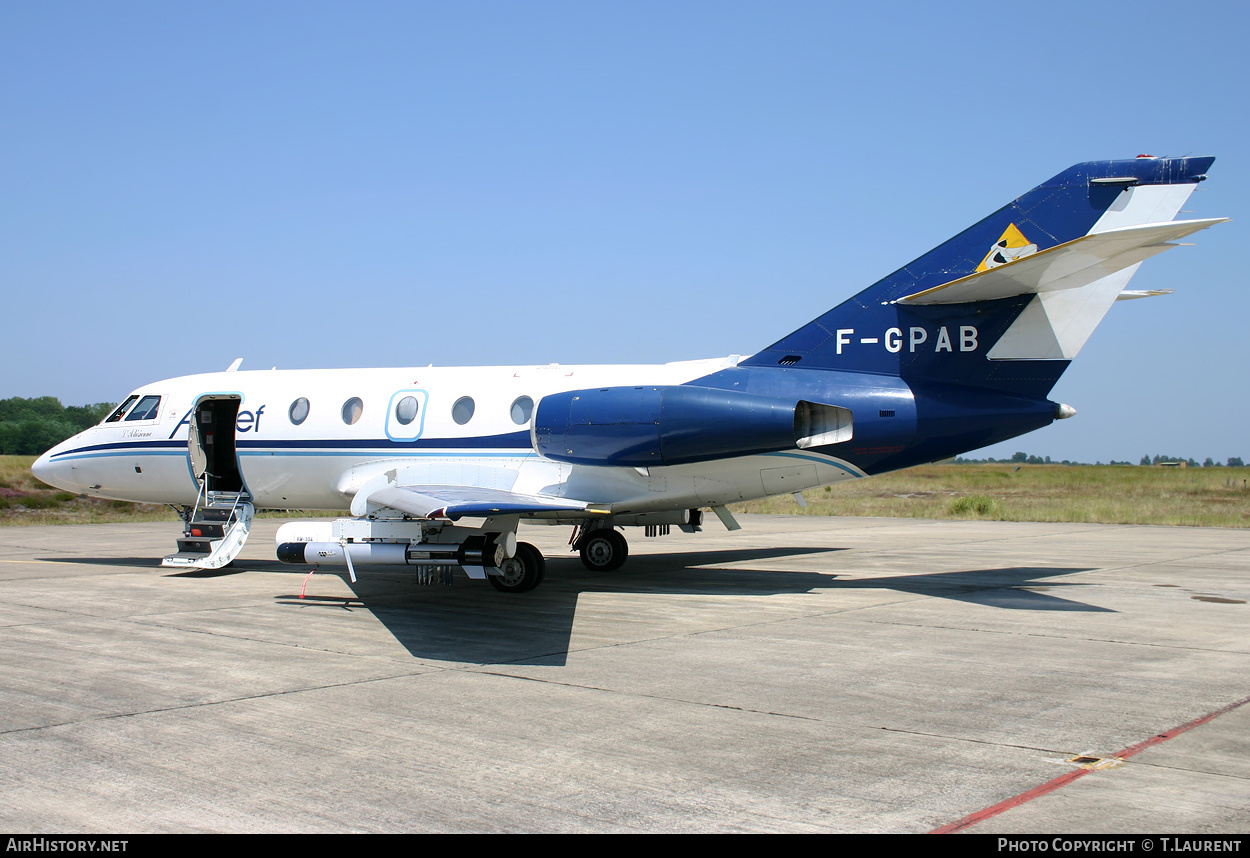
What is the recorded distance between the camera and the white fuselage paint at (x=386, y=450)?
14.0 metres

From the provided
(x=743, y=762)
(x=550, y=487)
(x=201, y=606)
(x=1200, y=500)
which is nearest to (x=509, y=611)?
(x=550, y=487)

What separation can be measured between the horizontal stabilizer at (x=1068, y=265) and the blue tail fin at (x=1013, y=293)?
3 cm

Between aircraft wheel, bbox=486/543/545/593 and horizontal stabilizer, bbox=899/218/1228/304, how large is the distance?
6166 mm

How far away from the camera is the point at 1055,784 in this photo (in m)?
5.48

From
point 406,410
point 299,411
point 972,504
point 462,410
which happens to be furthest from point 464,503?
point 972,504

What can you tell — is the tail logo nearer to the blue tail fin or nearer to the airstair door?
the blue tail fin

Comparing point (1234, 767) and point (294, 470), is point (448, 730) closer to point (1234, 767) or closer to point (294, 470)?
point (1234, 767)

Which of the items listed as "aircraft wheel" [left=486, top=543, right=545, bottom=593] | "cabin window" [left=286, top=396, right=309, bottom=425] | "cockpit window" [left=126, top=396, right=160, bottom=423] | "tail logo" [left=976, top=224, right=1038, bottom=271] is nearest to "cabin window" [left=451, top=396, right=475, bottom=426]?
"aircraft wheel" [left=486, top=543, right=545, bottom=593]

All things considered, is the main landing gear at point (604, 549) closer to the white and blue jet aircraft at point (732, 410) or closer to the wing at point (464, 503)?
the white and blue jet aircraft at point (732, 410)

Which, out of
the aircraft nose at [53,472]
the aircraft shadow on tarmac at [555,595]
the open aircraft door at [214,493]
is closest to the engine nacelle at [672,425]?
the aircraft shadow on tarmac at [555,595]

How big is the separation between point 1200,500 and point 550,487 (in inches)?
1446

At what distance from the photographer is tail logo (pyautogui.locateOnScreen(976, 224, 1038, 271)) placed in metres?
12.9

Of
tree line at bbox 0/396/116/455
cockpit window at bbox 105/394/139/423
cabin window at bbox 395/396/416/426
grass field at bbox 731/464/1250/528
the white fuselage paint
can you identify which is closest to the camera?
the white fuselage paint
